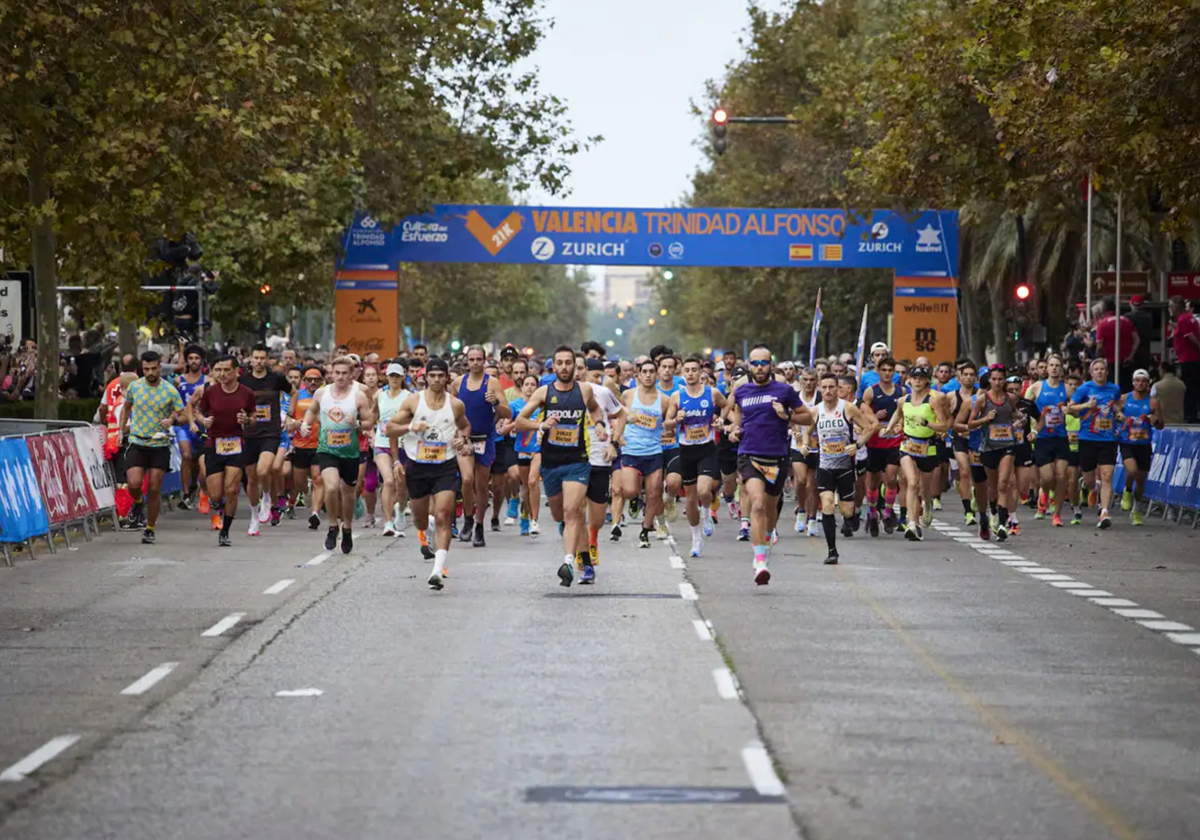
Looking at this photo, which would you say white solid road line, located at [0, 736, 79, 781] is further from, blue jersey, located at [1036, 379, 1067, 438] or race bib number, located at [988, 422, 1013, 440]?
blue jersey, located at [1036, 379, 1067, 438]

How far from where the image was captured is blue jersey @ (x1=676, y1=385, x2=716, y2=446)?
2264 cm

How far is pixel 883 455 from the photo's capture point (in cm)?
2544

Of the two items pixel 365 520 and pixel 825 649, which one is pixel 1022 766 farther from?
pixel 365 520

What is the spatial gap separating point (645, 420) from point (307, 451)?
5.80 meters

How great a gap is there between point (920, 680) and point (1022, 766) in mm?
2836

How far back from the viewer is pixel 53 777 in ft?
29.9

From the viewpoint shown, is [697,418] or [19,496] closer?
[19,496]

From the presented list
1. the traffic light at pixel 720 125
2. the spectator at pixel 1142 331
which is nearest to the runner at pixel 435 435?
the traffic light at pixel 720 125

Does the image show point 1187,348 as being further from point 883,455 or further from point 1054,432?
point 883,455

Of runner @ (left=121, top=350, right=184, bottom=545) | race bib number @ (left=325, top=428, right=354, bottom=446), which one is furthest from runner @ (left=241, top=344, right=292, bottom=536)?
race bib number @ (left=325, top=428, right=354, bottom=446)

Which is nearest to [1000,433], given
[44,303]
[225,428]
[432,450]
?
[225,428]

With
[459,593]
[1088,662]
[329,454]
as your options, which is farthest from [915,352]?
[1088,662]

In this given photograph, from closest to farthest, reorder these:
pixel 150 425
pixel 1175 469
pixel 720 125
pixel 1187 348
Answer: pixel 150 425, pixel 1175 469, pixel 1187 348, pixel 720 125

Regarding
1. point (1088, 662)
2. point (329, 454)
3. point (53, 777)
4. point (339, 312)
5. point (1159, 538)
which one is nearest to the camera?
point (53, 777)
